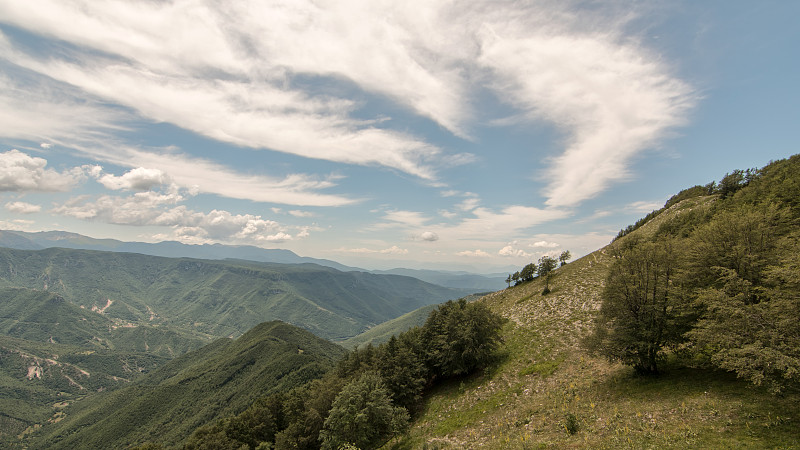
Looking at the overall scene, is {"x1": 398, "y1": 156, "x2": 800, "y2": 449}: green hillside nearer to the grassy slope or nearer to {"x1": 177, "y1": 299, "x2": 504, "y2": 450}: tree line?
the grassy slope

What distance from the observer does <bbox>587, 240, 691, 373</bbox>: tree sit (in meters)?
27.3

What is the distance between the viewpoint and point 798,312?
18.5 metres

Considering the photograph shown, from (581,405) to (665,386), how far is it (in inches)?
280

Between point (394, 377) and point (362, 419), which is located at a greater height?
point (394, 377)

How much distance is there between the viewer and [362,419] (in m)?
36.2

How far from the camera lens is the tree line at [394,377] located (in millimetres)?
37438

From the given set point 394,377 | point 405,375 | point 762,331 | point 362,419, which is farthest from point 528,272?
point 762,331

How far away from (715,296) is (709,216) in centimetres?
4371

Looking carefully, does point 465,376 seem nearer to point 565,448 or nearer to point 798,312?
point 565,448

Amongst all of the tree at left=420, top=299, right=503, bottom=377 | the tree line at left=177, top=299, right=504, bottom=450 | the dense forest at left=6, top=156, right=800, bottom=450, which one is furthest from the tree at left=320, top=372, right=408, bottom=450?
the tree at left=420, top=299, right=503, bottom=377

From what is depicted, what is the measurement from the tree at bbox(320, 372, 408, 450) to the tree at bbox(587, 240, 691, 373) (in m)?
25.0

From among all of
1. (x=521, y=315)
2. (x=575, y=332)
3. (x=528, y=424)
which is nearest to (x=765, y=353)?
(x=528, y=424)

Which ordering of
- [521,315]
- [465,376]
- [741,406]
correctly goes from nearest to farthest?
[741,406], [465,376], [521,315]

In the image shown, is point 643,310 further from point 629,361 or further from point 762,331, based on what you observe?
point 762,331
